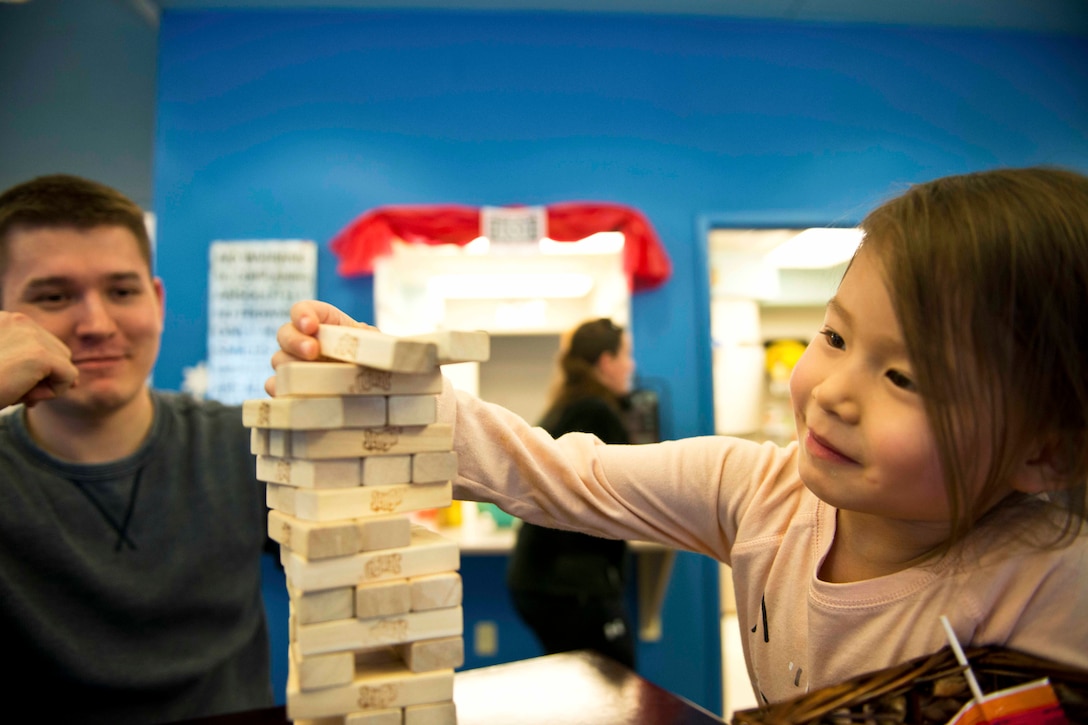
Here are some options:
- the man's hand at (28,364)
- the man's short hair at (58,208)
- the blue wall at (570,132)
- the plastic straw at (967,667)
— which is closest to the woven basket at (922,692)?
the plastic straw at (967,667)

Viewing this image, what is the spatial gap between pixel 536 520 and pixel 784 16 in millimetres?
3289

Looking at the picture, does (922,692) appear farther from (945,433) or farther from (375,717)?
(375,717)

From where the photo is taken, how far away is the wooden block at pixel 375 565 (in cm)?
63

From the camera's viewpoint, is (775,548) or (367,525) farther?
(775,548)

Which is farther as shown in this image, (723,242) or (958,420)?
(723,242)

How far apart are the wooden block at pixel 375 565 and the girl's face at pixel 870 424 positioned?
16.1 inches

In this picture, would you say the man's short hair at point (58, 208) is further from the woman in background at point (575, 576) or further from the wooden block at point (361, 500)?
the woman in background at point (575, 576)

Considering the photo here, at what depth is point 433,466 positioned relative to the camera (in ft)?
2.29

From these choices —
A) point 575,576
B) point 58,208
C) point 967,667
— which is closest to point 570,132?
point 575,576

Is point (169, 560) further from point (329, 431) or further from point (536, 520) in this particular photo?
point (329, 431)

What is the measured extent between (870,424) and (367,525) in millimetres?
518

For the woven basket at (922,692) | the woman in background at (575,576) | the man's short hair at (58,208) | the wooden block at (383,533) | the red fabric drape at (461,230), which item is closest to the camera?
the woven basket at (922,692)

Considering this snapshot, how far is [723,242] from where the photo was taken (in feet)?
13.3

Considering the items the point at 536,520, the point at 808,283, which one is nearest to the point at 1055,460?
the point at 536,520
